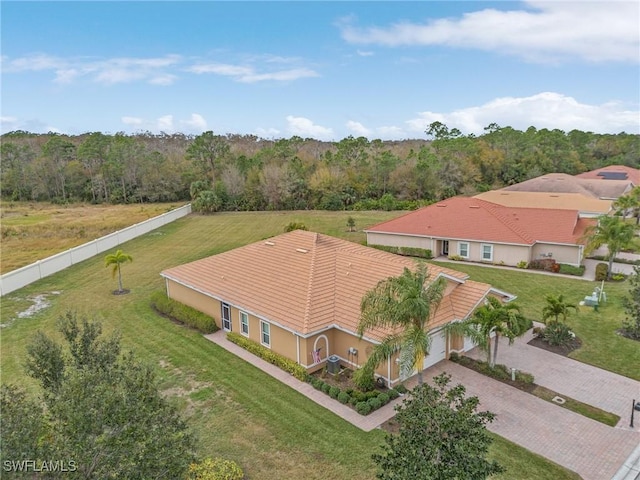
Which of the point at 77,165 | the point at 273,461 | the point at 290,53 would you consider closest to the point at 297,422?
the point at 273,461

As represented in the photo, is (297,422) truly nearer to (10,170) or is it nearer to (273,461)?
(273,461)

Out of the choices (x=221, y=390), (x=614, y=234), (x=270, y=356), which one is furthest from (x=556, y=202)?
(x=221, y=390)

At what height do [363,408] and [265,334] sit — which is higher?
[265,334]

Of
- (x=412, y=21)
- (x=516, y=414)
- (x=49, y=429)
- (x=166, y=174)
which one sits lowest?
(x=516, y=414)

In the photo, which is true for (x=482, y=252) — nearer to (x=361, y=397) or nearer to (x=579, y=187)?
(x=361, y=397)

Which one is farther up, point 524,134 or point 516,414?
point 524,134

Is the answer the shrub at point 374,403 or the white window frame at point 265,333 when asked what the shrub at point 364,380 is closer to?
the shrub at point 374,403

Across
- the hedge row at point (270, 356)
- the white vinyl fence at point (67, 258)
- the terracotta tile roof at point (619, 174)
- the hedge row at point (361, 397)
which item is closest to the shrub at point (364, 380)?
the hedge row at point (361, 397)

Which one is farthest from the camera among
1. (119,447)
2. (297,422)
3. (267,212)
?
(267,212)

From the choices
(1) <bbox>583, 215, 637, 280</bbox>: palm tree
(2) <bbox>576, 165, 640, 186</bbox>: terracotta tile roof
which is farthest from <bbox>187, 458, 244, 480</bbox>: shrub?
(2) <bbox>576, 165, 640, 186</bbox>: terracotta tile roof
